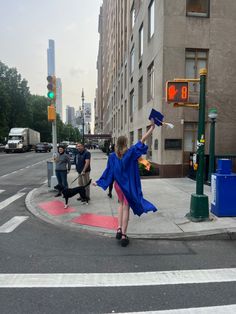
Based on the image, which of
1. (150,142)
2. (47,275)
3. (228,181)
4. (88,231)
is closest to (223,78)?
(150,142)

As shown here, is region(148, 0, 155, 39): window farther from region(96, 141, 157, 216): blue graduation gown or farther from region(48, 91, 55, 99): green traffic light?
region(96, 141, 157, 216): blue graduation gown

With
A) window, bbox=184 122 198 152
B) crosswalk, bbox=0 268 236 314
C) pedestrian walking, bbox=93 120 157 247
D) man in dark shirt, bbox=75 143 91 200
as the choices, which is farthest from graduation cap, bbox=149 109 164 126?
window, bbox=184 122 198 152

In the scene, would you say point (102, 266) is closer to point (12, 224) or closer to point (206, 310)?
point (206, 310)

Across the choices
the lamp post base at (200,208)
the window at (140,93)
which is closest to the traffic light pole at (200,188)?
the lamp post base at (200,208)

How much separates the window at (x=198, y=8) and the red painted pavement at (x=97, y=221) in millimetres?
11739

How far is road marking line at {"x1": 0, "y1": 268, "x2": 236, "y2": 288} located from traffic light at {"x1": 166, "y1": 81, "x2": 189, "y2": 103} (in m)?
4.01

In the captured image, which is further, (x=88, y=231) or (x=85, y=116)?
(x=85, y=116)

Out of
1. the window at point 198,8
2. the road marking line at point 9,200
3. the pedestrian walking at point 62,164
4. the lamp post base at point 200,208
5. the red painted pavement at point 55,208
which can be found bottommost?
the road marking line at point 9,200

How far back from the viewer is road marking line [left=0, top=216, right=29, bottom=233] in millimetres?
6695

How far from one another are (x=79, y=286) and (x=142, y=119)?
1744cm

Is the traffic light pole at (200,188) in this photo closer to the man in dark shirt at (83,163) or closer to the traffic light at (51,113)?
the man in dark shirt at (83,163)

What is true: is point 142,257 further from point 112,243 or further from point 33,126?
point 33,126

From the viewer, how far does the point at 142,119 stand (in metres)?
20.8

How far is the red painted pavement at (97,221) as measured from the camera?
674 centimetres
